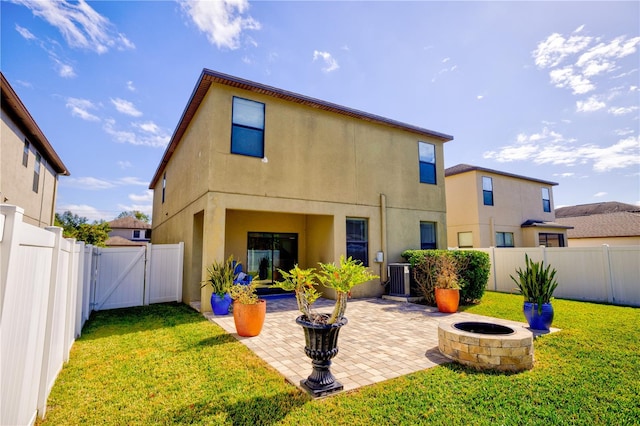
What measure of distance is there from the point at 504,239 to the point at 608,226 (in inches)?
477

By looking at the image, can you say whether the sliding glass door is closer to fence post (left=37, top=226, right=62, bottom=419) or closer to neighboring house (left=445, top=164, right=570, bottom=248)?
fence post (left=37, top=226, right=62, bottom=419)

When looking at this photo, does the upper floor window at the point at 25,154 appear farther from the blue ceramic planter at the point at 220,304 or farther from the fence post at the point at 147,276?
the blue ceramic planter at the point at 220,304

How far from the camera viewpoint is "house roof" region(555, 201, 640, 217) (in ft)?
119

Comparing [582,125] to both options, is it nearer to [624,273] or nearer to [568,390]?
[624,273]

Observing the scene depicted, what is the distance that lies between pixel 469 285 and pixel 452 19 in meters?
8.53

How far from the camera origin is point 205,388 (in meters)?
3.80

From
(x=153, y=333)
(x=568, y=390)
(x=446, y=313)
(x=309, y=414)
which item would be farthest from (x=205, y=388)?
(x=446, y=313)

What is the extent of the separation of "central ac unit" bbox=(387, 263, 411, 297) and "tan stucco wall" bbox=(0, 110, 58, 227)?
14.4m

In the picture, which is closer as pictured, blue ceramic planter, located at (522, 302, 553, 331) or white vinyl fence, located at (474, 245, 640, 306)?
blue ceramic planter, located at (522, 302, 553, 331)

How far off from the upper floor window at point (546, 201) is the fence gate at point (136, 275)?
82.5 feet

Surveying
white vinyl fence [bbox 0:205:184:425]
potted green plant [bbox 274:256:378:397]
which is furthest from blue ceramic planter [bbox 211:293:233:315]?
potted green plant [bbox 274:256:378:397]

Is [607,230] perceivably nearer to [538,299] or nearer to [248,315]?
[538,299]

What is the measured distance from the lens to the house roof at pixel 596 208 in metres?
36.2

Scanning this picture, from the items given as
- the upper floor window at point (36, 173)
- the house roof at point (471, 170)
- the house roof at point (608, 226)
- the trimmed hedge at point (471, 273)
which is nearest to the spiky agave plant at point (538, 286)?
the trimmed hedge at point (471, 273)
